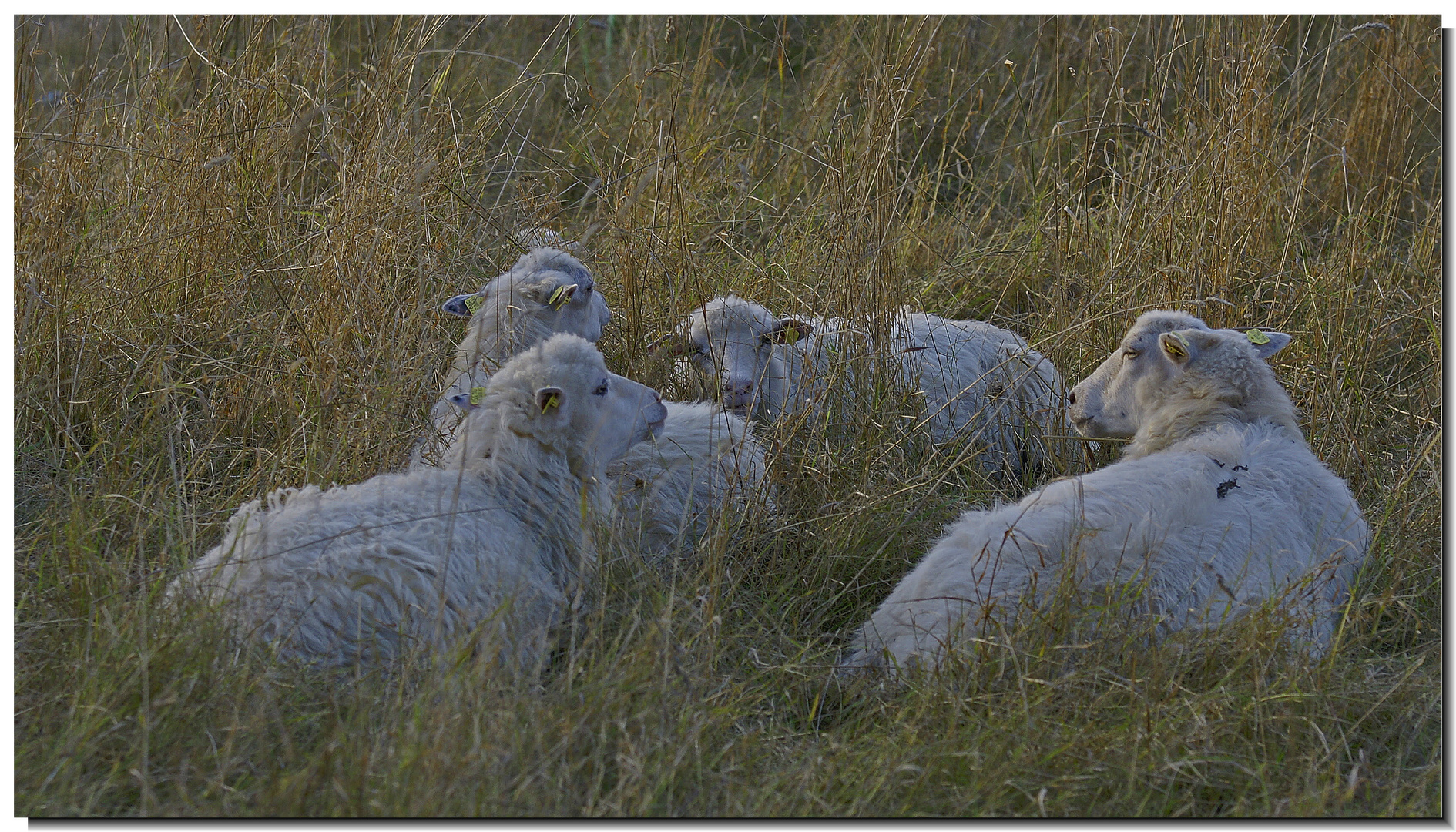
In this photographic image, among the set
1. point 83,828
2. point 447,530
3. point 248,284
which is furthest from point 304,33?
point 83,828

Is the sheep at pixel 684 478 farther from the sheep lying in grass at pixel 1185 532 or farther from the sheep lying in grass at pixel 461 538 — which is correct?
the sheep lying in grass at pixel 1185 532

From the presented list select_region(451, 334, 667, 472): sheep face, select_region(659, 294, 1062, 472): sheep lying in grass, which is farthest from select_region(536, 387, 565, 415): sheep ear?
select_region(659, 294, 1062, 472): sheep lying in grass

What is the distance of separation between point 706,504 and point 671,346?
921 millimetres

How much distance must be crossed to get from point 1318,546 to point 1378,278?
2.49 m

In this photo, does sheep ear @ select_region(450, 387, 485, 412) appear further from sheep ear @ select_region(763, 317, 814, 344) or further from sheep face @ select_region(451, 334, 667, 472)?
sheep ear @ select_region(763, 317, 814, 344)

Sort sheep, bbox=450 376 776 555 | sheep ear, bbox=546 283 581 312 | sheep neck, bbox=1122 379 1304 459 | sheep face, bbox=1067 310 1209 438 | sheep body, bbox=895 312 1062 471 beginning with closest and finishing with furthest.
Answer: sheep, bbox=450 376 776 555 < sheep neck, bbox=1122 379 1304 459 < sheep face, bbox=1067 310 1209 438 < sheep ear, bbox=546 283 581 312 < sheep body, bbox=895 312 1062 471

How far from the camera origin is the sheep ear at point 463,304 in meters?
4.54

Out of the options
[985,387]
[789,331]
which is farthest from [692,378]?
[985,387]

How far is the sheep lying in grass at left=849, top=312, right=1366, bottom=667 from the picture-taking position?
3.09m

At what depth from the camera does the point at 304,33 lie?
5.39m

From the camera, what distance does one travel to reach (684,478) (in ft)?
13.2

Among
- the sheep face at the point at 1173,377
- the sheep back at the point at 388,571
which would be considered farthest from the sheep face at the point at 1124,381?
the sheep back at the point at 388,571

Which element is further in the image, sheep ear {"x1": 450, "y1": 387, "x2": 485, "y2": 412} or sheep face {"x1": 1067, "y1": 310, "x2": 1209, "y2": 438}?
sheep face {"x1": 1067, "y1": 310, "x2": 1209, "y2": 438}

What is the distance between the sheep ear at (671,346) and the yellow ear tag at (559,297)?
0.43 metres
